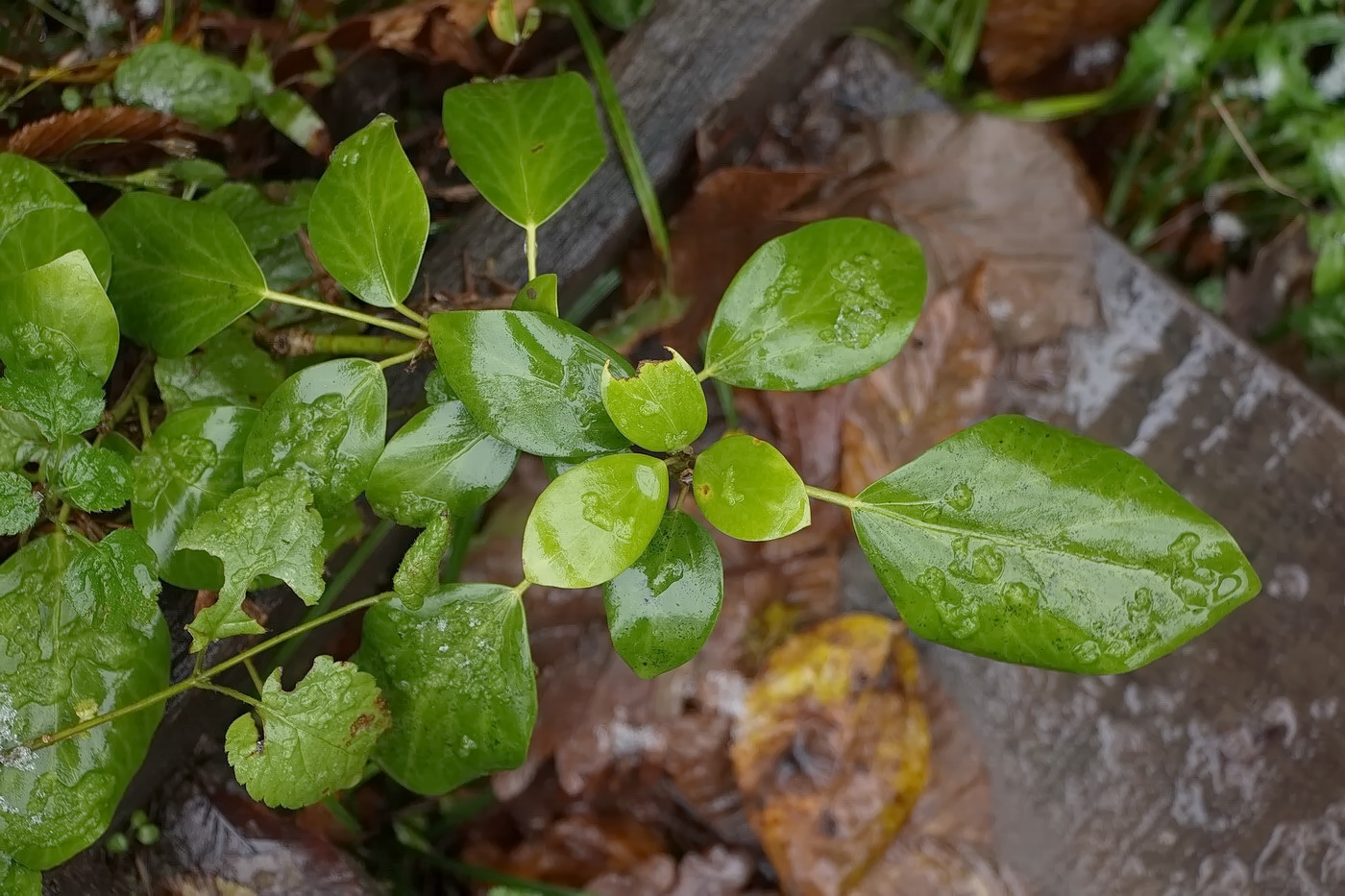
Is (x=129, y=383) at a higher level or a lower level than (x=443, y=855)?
higher

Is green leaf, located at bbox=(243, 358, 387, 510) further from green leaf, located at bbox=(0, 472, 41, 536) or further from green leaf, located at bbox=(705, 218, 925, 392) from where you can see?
green leaf, located at bbox=(705, 218, 925, 392)

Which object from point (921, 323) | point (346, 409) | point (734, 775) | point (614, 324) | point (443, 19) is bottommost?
point (734, 775)

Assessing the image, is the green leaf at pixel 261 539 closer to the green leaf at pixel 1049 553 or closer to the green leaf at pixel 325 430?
the green leaf at pixel 325 430

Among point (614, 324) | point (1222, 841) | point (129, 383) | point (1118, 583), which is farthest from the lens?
point (1222, 841)

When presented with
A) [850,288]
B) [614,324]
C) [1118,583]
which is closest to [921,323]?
[614,324]

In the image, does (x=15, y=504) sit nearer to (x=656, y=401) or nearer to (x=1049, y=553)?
(x=656, y=401)

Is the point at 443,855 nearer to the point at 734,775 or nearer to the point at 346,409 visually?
the point at 734,775

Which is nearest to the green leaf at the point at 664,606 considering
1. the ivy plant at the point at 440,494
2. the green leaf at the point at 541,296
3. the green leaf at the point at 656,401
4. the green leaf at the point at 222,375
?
the ivy plant at the point at 440,494

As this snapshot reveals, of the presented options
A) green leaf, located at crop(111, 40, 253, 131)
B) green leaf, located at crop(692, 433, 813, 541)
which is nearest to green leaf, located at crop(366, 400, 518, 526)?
green leaf, located at crop(692, 433, 813, 541)

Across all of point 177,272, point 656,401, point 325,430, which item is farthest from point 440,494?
point 177,272
